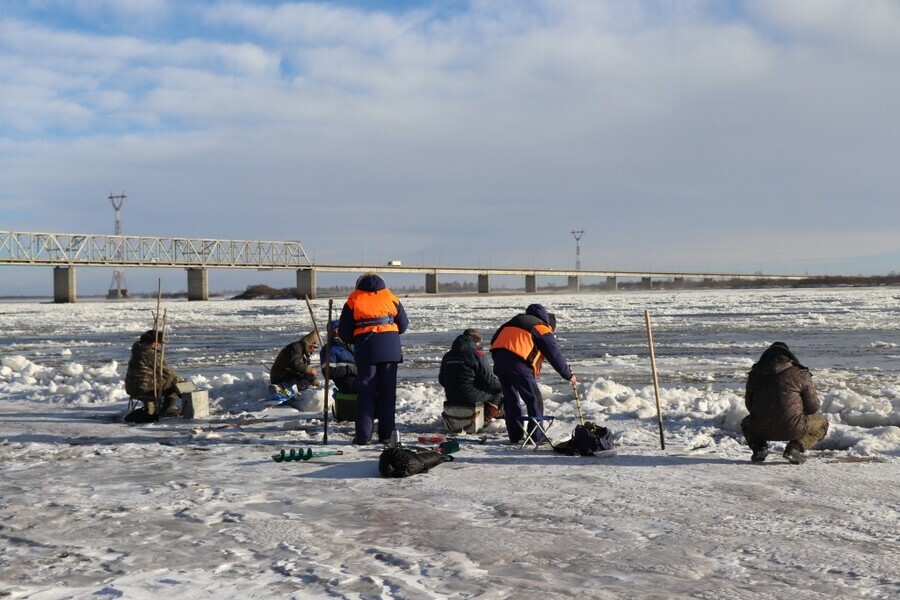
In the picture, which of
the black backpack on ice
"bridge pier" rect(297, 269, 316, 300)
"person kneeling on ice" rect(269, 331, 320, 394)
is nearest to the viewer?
the black backpack on ice

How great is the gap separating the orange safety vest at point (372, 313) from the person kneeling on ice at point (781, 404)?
11.8 feet

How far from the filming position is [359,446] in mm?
9125

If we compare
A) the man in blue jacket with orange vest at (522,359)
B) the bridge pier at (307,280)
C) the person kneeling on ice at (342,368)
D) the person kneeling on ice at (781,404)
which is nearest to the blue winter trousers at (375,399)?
the man in blue jacket with orange vest at (522,359)

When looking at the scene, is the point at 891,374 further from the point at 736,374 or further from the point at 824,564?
the point at 824,564

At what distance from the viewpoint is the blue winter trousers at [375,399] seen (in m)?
9.09

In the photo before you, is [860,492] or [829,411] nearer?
[860,492]

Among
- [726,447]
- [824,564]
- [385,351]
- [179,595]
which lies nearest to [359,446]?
[385,351]

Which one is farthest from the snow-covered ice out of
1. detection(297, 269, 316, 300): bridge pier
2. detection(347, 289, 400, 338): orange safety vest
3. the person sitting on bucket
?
detection(297, 269, 316, 300): bridge pier

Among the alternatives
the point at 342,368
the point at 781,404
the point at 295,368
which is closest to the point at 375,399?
the point at 342,368

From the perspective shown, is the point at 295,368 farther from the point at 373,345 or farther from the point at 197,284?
the point at 197,284

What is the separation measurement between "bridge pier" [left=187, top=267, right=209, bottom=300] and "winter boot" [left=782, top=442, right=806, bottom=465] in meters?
87.8

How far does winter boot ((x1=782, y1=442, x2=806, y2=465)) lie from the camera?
7824 millimetres

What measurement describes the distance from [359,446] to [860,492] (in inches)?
187

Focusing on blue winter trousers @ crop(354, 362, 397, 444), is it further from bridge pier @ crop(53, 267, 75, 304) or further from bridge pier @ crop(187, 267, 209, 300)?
bridge pier @ crop(187, 267, 209, 300)
